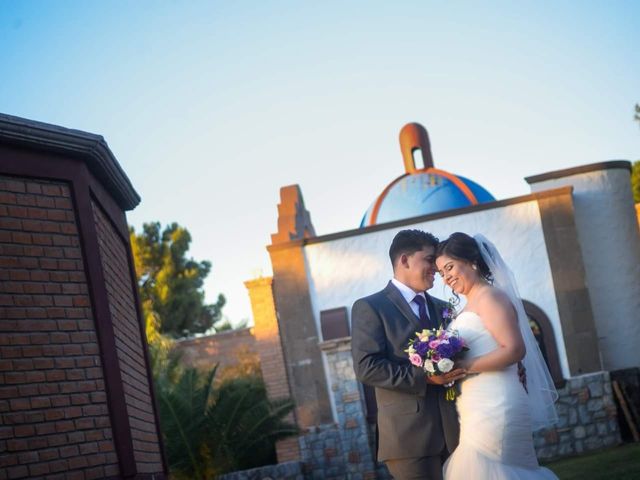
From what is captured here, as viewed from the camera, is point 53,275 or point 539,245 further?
point 539,245

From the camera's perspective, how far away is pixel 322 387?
60.6 feet

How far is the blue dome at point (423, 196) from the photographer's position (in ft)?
64.8

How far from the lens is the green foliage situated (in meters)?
15.9

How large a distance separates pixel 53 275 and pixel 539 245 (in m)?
13.2

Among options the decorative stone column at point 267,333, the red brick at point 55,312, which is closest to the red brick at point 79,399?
the red brick at point 55,312

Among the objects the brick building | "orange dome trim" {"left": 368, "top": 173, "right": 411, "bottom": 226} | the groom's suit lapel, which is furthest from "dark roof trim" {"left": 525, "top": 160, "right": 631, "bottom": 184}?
the groom's suit lapel

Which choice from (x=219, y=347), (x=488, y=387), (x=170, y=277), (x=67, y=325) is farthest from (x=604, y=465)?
(x=170, y=277)

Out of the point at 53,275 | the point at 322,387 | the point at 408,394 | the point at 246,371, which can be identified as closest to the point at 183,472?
the point at 322,387

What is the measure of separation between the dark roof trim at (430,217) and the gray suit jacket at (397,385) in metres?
12.5

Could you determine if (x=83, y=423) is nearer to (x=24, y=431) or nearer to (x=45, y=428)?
(x=45, y=428)

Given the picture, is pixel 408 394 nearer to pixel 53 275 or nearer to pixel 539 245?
pixel 53 275

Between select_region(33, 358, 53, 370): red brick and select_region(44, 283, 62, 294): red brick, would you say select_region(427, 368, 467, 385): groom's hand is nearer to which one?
select_region(33, 358, 53, 370): red brick

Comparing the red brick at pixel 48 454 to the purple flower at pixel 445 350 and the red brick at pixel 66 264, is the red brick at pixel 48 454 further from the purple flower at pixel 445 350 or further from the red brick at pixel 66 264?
the purple flower at pixel 445 350

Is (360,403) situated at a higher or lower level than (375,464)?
higher
